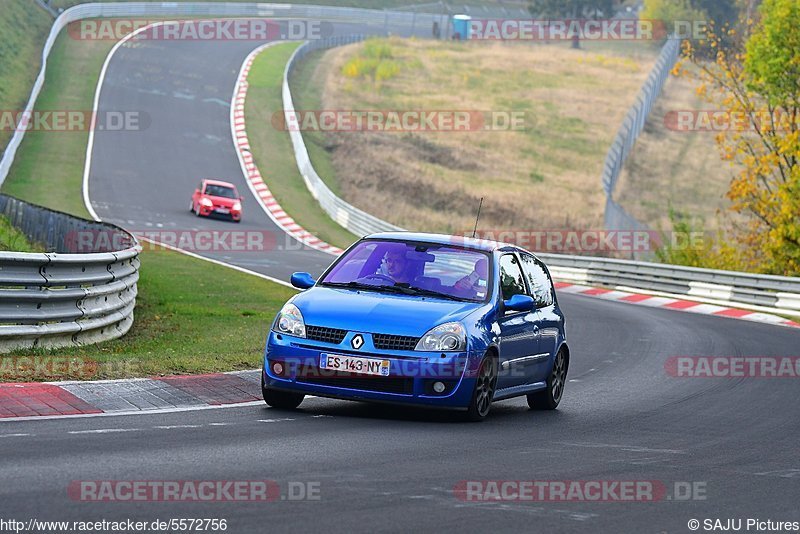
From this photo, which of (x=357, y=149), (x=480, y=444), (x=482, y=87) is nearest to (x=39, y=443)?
(x=480, y=444)

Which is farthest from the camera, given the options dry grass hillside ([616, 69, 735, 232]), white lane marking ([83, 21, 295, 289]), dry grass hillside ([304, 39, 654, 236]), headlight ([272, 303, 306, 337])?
dry grass hillside ([616, 69, 735, 232])

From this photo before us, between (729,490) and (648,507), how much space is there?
3.43 feet

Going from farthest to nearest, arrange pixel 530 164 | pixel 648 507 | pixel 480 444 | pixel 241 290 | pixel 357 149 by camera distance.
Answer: pixel 530 164 → pixel 357 149 → pixel 241 290 → pixel 480 444 → pixel 648 507

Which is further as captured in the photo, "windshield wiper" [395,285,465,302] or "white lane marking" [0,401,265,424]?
"windshield wiper" [395,285,465,302]

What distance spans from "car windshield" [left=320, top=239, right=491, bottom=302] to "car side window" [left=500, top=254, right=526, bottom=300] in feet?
0.71

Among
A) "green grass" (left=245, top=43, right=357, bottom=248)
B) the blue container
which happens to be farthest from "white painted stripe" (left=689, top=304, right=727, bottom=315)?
the blue container

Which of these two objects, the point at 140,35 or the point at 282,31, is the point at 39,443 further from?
the point at 282,31

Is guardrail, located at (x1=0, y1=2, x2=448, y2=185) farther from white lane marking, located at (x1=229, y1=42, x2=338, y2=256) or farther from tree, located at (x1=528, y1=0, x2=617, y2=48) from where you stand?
tree, located at (x1=528, y1=0, x2=617, y2=48)

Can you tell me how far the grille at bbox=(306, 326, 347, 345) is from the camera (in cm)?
1119

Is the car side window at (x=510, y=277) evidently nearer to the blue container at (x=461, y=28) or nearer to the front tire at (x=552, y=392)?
the front tire at (x=552, y=392)

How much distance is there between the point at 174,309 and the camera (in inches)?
786

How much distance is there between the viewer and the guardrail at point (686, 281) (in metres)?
30.0

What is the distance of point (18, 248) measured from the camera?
22.1 metres

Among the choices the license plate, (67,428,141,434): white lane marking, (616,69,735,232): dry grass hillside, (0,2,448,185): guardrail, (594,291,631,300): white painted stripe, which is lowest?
(616,69,735,232): dry grass hillside
